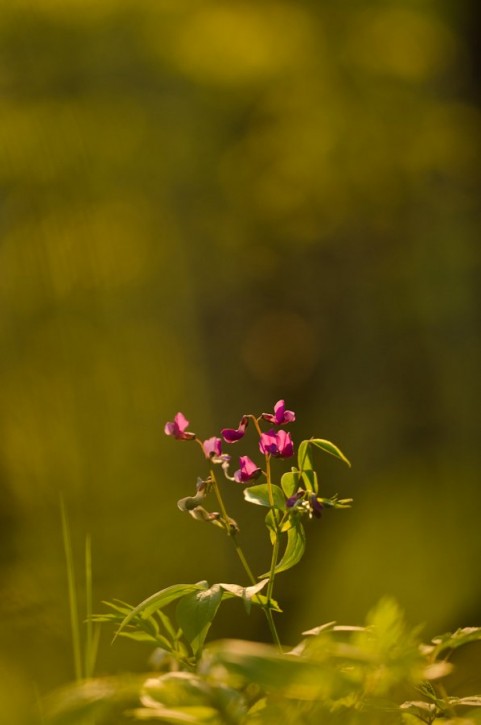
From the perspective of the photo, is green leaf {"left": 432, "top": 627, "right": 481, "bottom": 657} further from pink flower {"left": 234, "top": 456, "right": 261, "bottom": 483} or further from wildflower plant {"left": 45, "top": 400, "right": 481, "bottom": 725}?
pink flower {"left": 234, "top": 456, "right": 261, "bottom": 483}

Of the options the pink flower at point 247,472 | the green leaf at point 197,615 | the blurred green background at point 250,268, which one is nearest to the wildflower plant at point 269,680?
the green leaf at point 197,615

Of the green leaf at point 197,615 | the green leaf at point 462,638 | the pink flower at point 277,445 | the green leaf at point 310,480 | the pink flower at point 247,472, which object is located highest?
the pink flower at point 277,445

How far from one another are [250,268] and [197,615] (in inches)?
83.5

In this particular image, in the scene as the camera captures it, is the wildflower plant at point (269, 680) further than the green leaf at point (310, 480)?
No

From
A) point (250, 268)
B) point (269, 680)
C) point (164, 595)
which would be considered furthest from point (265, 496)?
point (250, 268)

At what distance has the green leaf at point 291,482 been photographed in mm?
605

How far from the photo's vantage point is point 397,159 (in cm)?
262

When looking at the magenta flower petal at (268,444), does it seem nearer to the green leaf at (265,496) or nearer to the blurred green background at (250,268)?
the green leaf at (265,496)

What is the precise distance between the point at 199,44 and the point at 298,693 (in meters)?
2.45

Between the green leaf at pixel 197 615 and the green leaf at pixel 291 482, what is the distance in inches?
4.7

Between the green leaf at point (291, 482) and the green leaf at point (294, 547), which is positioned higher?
the green leaf at point (291, 482)

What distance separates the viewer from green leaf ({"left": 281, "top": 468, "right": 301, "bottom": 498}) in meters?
0.61

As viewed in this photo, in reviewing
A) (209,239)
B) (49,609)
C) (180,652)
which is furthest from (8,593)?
(180,652)

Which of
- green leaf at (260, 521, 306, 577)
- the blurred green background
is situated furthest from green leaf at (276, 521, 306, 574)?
the blurred green background
